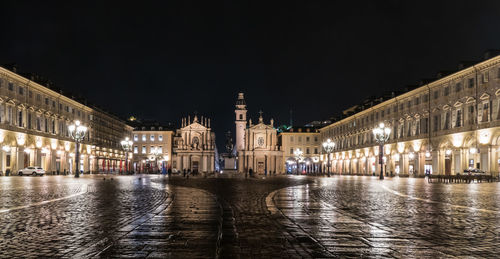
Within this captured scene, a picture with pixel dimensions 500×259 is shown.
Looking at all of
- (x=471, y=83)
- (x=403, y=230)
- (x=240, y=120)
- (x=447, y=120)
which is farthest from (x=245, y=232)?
(x=240, y=120)

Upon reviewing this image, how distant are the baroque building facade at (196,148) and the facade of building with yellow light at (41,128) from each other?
2412 centimetres

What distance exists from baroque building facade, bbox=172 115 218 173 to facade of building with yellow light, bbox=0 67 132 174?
24121mm

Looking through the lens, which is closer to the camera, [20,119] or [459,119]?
[459,119]

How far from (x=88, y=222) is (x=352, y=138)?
93.4 metres

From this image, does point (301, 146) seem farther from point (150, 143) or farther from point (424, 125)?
point (424, 125)

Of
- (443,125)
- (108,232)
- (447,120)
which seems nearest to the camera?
(108,232)

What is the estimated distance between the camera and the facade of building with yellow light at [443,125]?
51.4 m

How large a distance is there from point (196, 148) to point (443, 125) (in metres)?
73.7

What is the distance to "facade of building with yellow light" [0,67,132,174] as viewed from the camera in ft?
201

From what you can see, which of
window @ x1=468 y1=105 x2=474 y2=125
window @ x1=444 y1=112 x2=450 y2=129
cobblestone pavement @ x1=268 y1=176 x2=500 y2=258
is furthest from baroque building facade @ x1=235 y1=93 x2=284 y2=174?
cobblestone pavement @ x1=268 y1=176 x2=500 y2=258

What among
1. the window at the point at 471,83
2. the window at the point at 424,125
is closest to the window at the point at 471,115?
the window at the point at 471,83

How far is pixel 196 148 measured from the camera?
12419 cm

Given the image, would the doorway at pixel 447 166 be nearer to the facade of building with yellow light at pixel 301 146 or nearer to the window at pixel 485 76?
the window at pixel 485 76

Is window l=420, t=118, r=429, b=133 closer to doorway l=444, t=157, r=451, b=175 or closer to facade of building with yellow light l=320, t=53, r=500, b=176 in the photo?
facade of building with yellow light l=320, t=53, r=500, b=176
